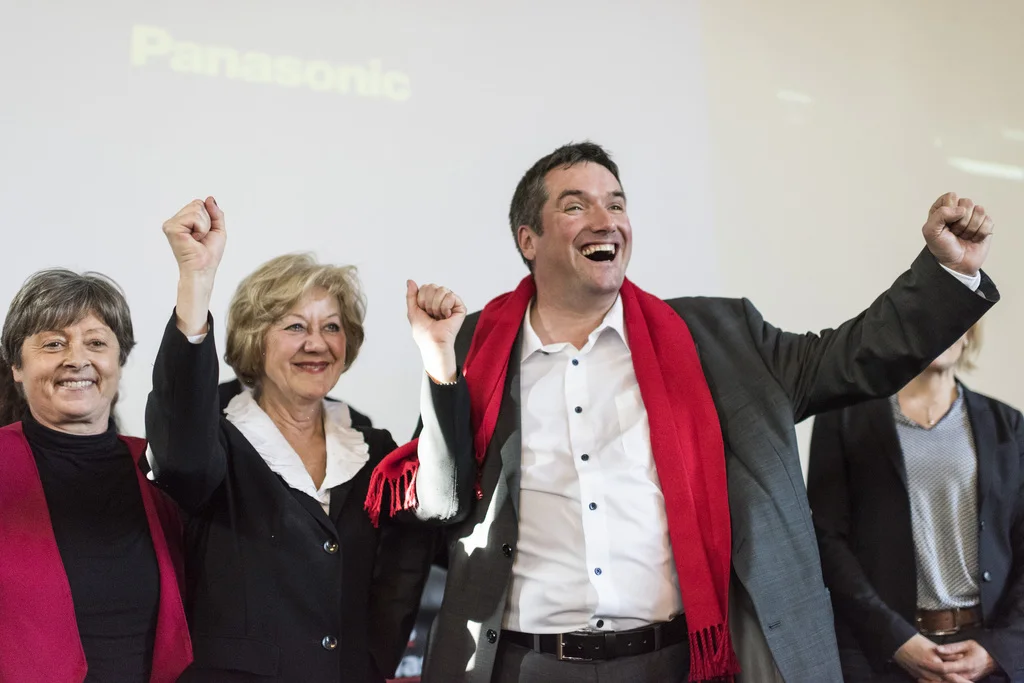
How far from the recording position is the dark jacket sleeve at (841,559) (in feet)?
8.15

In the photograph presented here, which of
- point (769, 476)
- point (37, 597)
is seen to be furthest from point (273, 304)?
point (769, 476)

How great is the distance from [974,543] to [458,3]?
86.1 inches

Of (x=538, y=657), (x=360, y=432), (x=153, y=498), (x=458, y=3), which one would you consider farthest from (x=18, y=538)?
(x=458, y=3)

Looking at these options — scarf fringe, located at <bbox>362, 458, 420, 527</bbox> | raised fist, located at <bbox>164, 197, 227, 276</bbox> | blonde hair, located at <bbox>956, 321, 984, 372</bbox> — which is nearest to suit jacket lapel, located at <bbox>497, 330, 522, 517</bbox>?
scarf fringe, located at <bbox>362, 458, 420, 527</bbox>

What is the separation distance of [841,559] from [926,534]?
8.4 inches

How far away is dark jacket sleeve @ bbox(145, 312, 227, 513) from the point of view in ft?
6.68

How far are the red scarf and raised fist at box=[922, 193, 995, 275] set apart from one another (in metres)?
0.55

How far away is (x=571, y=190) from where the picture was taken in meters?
2.53

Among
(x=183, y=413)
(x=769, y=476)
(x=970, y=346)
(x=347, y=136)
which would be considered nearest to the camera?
(x=183, y=413)

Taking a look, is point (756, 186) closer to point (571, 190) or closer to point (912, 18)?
point (912, 18)

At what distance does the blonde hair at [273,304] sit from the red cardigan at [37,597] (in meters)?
0.45

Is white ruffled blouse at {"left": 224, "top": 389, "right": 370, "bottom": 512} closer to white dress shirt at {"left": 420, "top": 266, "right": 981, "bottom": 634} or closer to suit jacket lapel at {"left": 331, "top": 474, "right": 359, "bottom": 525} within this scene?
suit jacket lapel at {"left": 331, "top": 474, "right": 359, "bottom": 525}

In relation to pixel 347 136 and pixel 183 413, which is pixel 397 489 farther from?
pixel 347 136

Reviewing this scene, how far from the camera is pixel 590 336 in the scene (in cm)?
242
